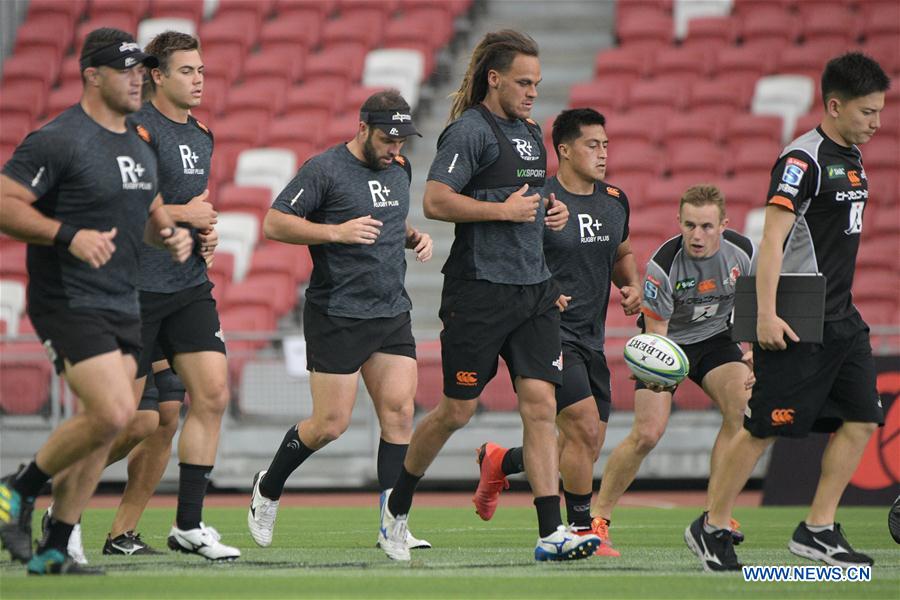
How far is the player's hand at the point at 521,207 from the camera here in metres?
7.08

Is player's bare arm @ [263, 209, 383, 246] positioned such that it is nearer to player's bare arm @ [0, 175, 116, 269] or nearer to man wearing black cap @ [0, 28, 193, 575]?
man wearing black cap @ [0, 28, 193, 575]

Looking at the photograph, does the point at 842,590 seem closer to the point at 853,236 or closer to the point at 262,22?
the point at 853,236

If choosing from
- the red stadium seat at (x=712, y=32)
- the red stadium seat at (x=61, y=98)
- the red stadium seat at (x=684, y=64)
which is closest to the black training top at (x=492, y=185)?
the red stadium seat at (x=684, y=64)

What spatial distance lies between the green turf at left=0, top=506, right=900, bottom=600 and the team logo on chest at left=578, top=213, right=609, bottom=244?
1823mm

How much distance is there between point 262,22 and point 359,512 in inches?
420

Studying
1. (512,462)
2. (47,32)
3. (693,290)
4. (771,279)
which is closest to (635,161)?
(693,290)

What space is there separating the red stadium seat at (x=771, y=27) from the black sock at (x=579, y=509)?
37.9 feet

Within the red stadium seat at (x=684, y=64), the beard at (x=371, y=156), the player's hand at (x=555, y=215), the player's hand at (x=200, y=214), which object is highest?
the red stadium seat at (x=684, y=64)

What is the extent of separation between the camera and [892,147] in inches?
625

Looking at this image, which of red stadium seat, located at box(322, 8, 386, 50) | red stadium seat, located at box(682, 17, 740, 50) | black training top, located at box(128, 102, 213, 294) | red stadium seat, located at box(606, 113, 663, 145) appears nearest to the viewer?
black training top, located at box(128, 102, 213, 294)

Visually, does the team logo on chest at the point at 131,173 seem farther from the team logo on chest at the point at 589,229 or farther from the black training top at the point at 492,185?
the team logo on chest at the point at 589,229

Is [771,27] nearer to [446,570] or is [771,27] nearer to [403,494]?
[403,494]

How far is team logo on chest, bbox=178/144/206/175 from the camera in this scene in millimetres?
7402

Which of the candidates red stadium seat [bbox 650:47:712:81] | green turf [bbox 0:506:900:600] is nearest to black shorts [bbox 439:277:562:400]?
green turf [bbox 0:506:900:600]
